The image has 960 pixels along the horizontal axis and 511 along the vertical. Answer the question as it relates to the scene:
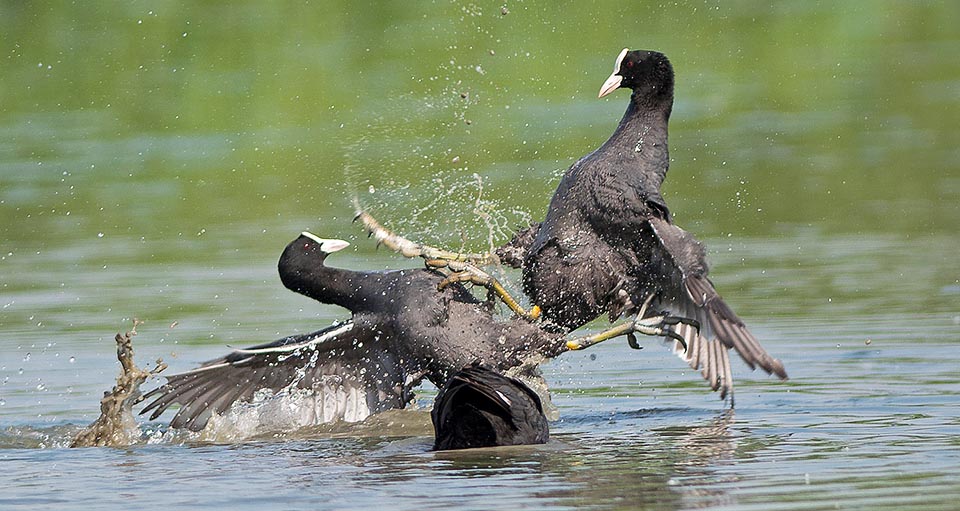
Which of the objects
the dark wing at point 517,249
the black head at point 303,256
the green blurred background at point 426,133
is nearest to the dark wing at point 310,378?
the black head at point 303,256

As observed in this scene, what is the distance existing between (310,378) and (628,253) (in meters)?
1.53

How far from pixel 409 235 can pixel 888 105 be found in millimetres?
5377

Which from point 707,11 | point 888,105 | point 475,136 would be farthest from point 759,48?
point 475,136

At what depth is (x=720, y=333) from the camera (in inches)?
272

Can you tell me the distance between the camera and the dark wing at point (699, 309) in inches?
266

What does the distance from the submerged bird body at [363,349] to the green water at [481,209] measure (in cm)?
31

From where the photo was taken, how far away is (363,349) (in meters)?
7.43

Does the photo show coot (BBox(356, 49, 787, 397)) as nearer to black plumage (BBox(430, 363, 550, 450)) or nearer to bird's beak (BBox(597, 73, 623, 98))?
bird's beak (BBox(597, 73, 623, 98))

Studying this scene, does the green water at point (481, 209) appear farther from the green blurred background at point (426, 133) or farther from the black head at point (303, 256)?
the black head at point (303, 256)

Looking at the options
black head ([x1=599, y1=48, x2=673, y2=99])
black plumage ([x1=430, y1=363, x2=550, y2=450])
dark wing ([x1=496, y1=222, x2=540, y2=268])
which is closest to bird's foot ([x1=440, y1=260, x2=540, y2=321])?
dark wing ([x1=496, y1=222, x2=540, y2=268])

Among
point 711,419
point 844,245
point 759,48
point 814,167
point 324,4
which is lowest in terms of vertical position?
point 711,419

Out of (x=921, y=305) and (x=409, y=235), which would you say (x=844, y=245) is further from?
(x=409, y=235)

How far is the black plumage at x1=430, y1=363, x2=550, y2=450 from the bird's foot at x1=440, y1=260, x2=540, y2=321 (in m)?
0.80

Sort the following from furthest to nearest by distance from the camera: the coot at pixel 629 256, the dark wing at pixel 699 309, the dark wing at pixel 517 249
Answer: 1. the dark wing at pixel 517 249
2. the coot at pixel 629 256
3. the dark wing at pixel 699 309
